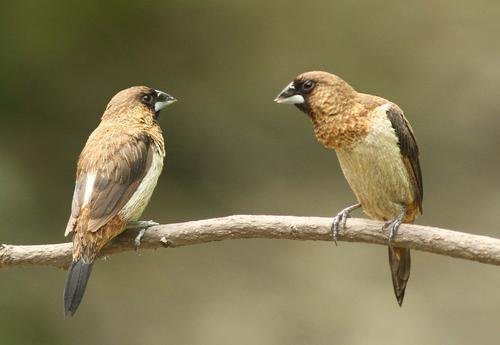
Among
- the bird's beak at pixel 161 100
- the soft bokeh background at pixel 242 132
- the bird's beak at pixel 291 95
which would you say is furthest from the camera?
the soft bokeh background at pixel 242 132

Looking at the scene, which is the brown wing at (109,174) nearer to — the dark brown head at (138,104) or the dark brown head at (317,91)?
the dark brown head at (138,104)

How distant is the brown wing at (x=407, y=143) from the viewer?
145 inches

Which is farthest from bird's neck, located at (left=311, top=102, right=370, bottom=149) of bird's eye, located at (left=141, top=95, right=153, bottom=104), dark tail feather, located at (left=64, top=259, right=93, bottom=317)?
dark tail feather, located at (left=64, top=259, right=93, bottom=317)

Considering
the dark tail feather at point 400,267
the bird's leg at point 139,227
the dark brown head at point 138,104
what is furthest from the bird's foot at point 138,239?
the dark tail feather at point 400,267

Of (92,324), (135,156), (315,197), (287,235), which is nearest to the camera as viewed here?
(287,235)

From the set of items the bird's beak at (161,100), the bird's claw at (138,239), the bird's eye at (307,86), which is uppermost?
the bird's beak at (161,100)

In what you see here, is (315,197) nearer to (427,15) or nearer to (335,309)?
(335,309)

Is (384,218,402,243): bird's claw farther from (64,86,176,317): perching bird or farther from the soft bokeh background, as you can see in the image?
the soft bokeh background

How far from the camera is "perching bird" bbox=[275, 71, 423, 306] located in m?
3.48

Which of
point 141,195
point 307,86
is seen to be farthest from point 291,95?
point 141,195

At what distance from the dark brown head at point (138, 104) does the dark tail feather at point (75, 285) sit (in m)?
0.88

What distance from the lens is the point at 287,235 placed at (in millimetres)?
3422

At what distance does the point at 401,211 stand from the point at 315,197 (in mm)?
3082

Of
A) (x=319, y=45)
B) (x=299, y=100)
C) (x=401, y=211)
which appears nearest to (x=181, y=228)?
(x=299, y=100)
